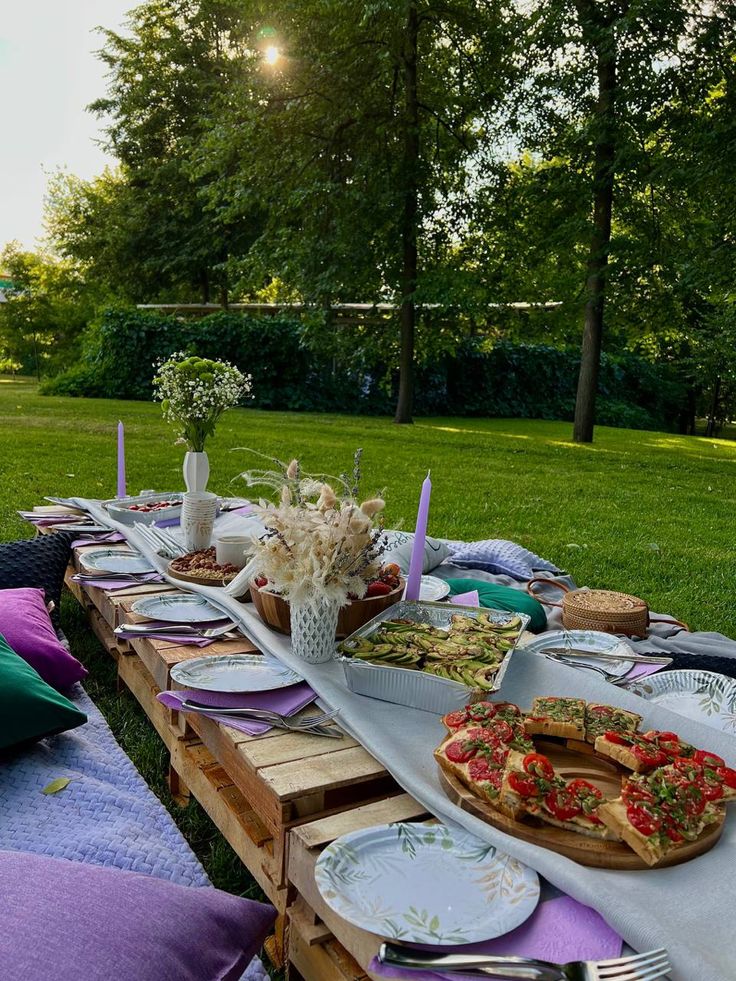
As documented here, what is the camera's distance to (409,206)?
13.4 meters

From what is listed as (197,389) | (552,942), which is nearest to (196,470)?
(197,389)

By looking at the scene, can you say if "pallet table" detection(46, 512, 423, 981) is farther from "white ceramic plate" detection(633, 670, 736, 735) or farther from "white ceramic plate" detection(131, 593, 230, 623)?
"white ceramic plate" detection(633, 670, 736, 735)

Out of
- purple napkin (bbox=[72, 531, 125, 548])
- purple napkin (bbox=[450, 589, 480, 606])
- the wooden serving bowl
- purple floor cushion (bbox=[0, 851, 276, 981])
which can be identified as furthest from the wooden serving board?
purple napkin (bbox=[72, 531, 125, 548])

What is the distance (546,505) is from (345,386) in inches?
415

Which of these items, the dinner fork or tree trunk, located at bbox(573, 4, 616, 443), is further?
tree trunk, located at bbox(573, 4, 616, 443)

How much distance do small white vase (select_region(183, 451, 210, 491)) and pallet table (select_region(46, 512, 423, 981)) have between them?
Answer: 3.46ft

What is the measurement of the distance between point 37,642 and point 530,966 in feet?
6.29

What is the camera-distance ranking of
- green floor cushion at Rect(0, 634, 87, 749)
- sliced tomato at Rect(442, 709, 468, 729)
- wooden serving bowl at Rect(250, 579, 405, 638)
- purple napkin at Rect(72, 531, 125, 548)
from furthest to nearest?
purple napkin at Rect(72, 531, 125, 548), wooden serving bowl at Rect(250, 579, 405, 638), green floor cushion at Rect(0, 634, 87, 749), sliced tomato at Rect(442, 709, 468, 729)

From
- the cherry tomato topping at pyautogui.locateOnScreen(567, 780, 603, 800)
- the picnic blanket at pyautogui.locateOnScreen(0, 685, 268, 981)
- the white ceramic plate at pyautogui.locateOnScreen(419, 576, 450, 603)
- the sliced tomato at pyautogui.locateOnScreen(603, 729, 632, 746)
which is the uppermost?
the sliced tomato at pyautogui.locateOnScreen(603, 729, 632, 746)

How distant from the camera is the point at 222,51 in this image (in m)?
23.2

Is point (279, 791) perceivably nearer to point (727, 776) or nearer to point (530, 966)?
point (530, 966)

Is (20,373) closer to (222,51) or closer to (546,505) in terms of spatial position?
(222,51)

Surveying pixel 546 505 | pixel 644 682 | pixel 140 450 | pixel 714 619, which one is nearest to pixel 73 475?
pixel 140 450

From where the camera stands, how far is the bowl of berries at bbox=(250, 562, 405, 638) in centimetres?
226
